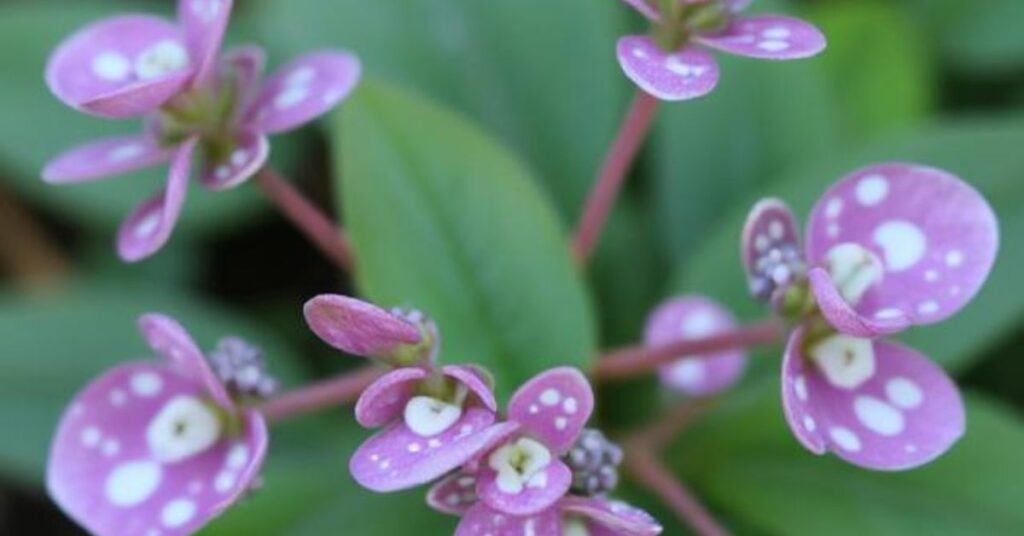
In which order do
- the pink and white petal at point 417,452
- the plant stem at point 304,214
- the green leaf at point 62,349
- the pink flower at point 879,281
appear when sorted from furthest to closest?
1. the green leaf at point 62,349
2. the plant stem at point 304,214
3. the pink flower at point 879,281
4. the pink and white petal at point 417,452

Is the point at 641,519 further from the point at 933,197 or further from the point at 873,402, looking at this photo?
the point at 933,197

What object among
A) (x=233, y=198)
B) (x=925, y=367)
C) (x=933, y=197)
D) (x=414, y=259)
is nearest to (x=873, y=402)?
(x=925, y=367)

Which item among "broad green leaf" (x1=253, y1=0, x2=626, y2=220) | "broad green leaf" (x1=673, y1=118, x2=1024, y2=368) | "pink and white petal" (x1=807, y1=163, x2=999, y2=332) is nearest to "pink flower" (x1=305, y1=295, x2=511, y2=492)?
"pink and white petal" (x1=807, y1=163, x2=999, y2=332)

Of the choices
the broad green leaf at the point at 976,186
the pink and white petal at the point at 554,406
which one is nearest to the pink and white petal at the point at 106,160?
the pink and white petal at the point at 554,406

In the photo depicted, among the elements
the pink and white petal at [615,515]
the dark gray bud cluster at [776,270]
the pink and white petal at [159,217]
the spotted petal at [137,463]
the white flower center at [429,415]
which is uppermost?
the pink and white petal at [159,217]

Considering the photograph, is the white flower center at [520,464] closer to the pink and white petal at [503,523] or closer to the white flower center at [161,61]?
the pink and white petal at [503,523]
